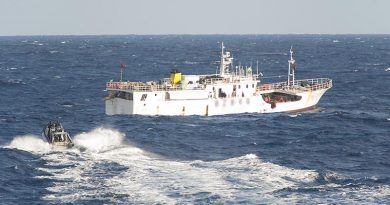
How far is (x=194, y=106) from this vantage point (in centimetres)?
8412

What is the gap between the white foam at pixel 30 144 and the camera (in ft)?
201

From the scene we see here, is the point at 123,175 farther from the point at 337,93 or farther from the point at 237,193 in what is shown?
the point at 337,93

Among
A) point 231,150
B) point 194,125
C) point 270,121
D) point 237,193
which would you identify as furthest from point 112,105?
point 237,193

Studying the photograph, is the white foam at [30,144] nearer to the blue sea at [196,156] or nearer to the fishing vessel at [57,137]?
the blue sea at [196,156]

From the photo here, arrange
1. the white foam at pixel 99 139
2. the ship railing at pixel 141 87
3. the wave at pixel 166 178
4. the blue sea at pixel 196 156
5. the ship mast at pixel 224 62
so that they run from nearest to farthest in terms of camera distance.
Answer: the wave at pixel 166 178 < the blue sea at pixel 196 156 < the white foam at pixel 99 139 < the ship railing at pixel 141 87 < the ship mast at pixel 224 62

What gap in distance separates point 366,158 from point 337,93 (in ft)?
175

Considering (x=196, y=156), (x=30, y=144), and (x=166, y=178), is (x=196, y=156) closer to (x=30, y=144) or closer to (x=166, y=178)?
(x=166, y=178)

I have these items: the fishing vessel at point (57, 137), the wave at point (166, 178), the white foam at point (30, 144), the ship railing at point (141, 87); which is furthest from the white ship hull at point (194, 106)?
the wave at point (166, 178)

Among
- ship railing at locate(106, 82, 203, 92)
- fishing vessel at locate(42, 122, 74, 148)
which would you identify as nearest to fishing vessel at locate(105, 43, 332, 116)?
ship railing at locate(106, 82, 203, 92)

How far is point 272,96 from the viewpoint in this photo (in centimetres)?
9300

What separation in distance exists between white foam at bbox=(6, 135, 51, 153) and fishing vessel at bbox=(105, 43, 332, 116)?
18.1 m

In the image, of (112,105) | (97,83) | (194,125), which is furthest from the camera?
(97,83)

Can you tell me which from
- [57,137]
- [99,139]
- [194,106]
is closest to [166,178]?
[57,137]

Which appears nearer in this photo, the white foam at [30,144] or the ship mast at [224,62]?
the white foam at [30,144]
